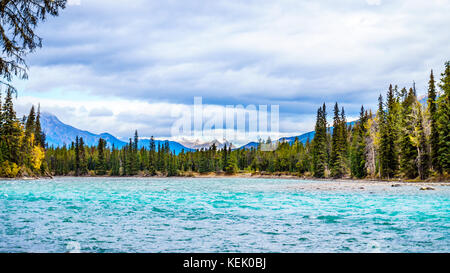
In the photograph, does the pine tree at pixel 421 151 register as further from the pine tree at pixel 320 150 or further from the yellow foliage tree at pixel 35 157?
the yellow foliage tree at pixel 35 157

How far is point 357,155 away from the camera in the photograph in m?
86.2

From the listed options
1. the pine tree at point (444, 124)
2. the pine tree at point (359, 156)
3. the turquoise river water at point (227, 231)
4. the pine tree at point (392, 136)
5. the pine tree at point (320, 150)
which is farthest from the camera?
the pine tree at point (320, 150)

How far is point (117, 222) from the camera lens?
57.0 feet

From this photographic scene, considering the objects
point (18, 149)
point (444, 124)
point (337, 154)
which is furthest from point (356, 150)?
point (18, 149)

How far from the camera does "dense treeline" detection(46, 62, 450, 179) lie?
62156 mm

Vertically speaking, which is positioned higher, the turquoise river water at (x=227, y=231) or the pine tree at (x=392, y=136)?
the pine tree at (x=392, y=136)

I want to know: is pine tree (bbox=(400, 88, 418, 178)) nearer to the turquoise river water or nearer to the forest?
the forest

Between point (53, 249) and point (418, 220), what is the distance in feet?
52.5

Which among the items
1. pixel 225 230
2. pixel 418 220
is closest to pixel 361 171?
pixel 418 220

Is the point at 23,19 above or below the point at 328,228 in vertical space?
above

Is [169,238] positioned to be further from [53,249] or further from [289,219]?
[289,219]

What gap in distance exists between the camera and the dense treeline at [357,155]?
62156 mm

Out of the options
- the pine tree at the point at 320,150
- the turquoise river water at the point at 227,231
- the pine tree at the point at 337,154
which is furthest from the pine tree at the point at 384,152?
the turquoise river water at the point at 227,231

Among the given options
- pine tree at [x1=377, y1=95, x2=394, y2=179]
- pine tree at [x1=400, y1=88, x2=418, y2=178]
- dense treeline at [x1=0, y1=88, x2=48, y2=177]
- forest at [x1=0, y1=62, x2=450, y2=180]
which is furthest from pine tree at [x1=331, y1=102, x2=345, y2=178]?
dense treeline at [x1=0, y1=88, x2=48, y2=177]
